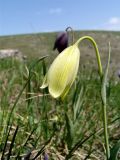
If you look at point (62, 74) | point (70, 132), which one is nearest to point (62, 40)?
point (70, 132)

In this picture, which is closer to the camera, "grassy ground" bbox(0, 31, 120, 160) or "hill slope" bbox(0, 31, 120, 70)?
"grassy ground" bbox(0, 31, 120, 160)

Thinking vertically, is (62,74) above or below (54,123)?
above

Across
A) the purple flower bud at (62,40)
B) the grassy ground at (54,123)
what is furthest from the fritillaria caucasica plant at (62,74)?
the purple flower bud at (62,40)

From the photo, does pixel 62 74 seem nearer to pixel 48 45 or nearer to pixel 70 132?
pixel 70 132

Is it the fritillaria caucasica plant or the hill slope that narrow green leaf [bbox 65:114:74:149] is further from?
the hill slope

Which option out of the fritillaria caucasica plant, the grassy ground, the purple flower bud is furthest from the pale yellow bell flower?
the purple flower bud

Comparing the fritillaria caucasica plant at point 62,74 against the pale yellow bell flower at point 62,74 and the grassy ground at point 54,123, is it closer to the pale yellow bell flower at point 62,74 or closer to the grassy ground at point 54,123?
the pale yellow bell flower at point 62,74

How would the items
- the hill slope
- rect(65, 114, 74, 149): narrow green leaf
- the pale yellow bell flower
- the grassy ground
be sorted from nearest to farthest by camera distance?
1. the pale yellow bell flower
2. the grassy ground
3. rect(65, 114, 74, 149): narrow green leaf
4. the hill slope

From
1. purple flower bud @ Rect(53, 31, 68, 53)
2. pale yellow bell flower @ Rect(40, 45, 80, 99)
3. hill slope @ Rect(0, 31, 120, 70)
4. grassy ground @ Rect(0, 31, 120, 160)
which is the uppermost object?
purple flower bud @ Rect(53, 31, 68, 53)

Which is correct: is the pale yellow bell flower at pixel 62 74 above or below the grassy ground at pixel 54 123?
above
